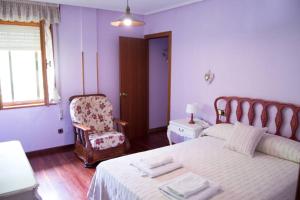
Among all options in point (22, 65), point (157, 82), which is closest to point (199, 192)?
point (22, 65)

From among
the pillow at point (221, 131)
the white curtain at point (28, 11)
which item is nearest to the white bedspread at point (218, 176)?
the pillow at point (221, 131)

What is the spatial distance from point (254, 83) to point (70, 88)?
2.87 meters

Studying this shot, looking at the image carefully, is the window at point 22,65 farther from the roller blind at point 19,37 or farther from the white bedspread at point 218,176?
the white bedspread at point 218,176

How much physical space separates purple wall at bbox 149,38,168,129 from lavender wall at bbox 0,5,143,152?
2.71 feet

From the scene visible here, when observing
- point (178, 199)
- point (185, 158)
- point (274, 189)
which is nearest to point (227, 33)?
point (185, 158)

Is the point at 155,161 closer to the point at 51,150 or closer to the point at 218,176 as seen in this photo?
the point at 218,176

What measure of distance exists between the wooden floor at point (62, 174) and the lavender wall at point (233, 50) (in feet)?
4.67

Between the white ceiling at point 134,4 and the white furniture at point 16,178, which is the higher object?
the white ceiling at point 134,4

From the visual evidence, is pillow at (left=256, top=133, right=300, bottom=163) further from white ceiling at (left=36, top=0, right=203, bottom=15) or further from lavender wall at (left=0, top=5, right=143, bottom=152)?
lavender wall at (left=0, top=5, right=143, bottom=152)

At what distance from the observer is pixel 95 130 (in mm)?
3943

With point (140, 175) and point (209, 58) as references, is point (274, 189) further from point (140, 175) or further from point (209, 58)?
point (209, 58)

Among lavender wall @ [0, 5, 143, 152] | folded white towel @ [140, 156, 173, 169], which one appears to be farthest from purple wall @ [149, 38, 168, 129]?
folded white towel @ [140, 156, 173, 169]

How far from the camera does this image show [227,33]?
10.8ft

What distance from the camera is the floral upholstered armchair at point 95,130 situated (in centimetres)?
351
